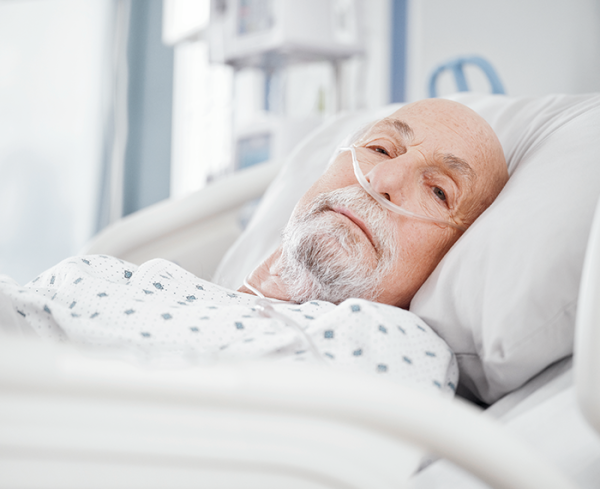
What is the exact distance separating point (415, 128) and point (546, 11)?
176 centimetres

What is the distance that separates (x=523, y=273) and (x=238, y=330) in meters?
0.37

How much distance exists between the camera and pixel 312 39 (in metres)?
2.73

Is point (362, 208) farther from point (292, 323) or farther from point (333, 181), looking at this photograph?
point (292, 323)

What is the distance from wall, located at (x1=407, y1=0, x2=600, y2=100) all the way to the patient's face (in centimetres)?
151

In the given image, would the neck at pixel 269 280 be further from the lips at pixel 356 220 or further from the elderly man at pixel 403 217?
the lips at pixel 356 220

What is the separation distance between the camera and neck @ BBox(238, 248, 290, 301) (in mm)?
1058

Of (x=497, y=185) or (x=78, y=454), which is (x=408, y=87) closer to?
(x=497, y=185)

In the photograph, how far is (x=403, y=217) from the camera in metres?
0.97

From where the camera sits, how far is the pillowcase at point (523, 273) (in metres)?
0.66

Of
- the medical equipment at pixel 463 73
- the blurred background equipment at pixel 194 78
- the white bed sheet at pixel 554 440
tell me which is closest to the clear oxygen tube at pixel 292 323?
the white bed sheet at pixel 554 440

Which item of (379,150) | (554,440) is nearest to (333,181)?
(379,150)

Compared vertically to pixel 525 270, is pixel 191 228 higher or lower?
lower

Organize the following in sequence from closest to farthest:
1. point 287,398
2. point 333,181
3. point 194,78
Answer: point 287,398
point 333,181
point 194,78

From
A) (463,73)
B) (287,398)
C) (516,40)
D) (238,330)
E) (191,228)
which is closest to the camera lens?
(287,398)
